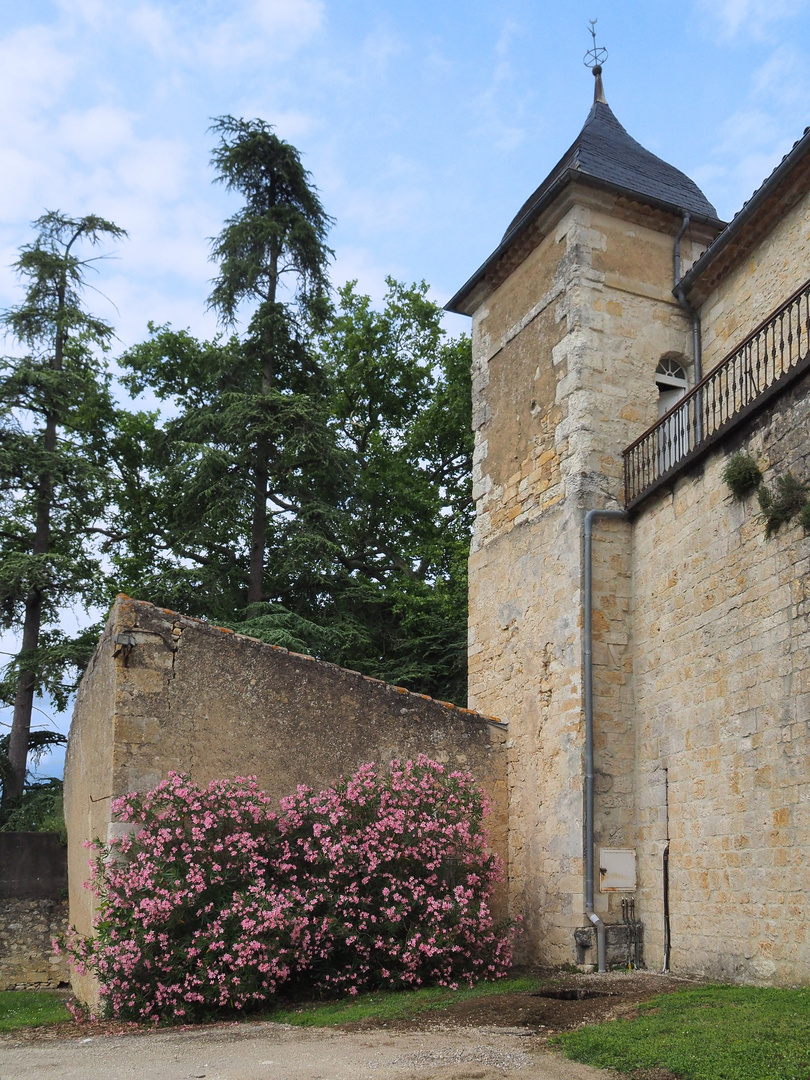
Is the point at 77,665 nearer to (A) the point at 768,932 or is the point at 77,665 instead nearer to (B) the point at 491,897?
(B) the point at 491,897

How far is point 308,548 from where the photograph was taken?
17562mm

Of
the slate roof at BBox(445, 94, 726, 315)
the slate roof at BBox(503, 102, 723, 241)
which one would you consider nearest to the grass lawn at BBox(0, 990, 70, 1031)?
the slate roof at BBox(445, 94, 726, 315)

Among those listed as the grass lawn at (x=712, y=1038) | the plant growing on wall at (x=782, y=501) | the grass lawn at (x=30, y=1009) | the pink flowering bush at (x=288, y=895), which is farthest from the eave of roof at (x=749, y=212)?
the grass lawn at (x=30, y=1009)

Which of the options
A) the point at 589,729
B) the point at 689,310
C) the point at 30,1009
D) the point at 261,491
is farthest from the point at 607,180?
the point at 30,1009

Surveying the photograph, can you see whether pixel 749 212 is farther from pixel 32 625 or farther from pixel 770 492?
pixel 32 625

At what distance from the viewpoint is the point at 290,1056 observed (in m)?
5.87

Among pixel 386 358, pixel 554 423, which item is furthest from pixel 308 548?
pixel 554 423

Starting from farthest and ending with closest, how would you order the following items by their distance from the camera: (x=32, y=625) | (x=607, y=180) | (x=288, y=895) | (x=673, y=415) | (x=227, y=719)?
(x=32, y=625) < (x=607, y=180) < (x=673, y=415) < (x=227, y=719) < (x=288, y=895)

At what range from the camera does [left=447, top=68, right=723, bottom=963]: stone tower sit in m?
9.23

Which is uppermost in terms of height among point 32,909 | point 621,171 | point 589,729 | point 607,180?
point 621,171

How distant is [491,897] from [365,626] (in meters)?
8.59

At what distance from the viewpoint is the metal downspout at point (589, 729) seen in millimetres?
8680

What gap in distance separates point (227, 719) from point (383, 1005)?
2.73m

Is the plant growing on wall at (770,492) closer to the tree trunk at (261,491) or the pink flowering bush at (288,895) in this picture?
the pink flowering bush at (288,895)
